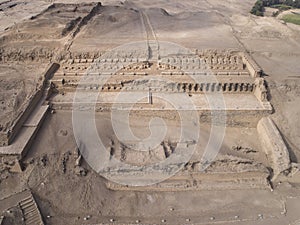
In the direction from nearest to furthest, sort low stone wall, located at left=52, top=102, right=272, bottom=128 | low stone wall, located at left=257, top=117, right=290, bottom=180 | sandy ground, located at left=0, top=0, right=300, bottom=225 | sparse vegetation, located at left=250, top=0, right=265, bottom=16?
1. sandy ground, located at left=0, top=0, right=300, bottom=225
2. low stone wall, located at left=257, top=117, right=290, bottom=180
3. low stone wall, located at left=52, top=102, right=272, bottom=128
4. sparse vegetation, located at left=250, top=0, right=265, bottom=16

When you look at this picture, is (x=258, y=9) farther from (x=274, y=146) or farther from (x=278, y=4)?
(x=274, y=146)

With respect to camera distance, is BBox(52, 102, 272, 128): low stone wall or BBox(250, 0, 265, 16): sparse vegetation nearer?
BBox(52, 102, 272, 128): low stone wall

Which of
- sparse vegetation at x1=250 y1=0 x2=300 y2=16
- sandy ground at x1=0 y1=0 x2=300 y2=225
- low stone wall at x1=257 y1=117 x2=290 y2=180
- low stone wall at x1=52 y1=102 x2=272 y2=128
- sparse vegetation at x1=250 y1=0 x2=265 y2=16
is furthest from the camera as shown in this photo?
sparse vegetation at x1=250 y1=0 x2=300 y2=16

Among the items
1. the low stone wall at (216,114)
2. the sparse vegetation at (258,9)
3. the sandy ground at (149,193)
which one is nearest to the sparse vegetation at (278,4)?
the sparse vegetation at (258,9)

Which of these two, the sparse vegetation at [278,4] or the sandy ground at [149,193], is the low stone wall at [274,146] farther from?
the sparse vegetation at [278,4]

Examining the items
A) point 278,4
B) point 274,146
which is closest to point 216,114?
point 274,146

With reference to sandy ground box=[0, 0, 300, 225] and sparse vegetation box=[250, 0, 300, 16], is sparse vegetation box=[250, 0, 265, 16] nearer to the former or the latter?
sparse vegetation box=[250, 0, 300, 16]

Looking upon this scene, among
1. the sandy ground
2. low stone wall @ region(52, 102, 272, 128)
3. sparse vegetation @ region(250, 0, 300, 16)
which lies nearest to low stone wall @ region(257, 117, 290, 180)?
low stone wall @ region(52, 102, 272, 128)
